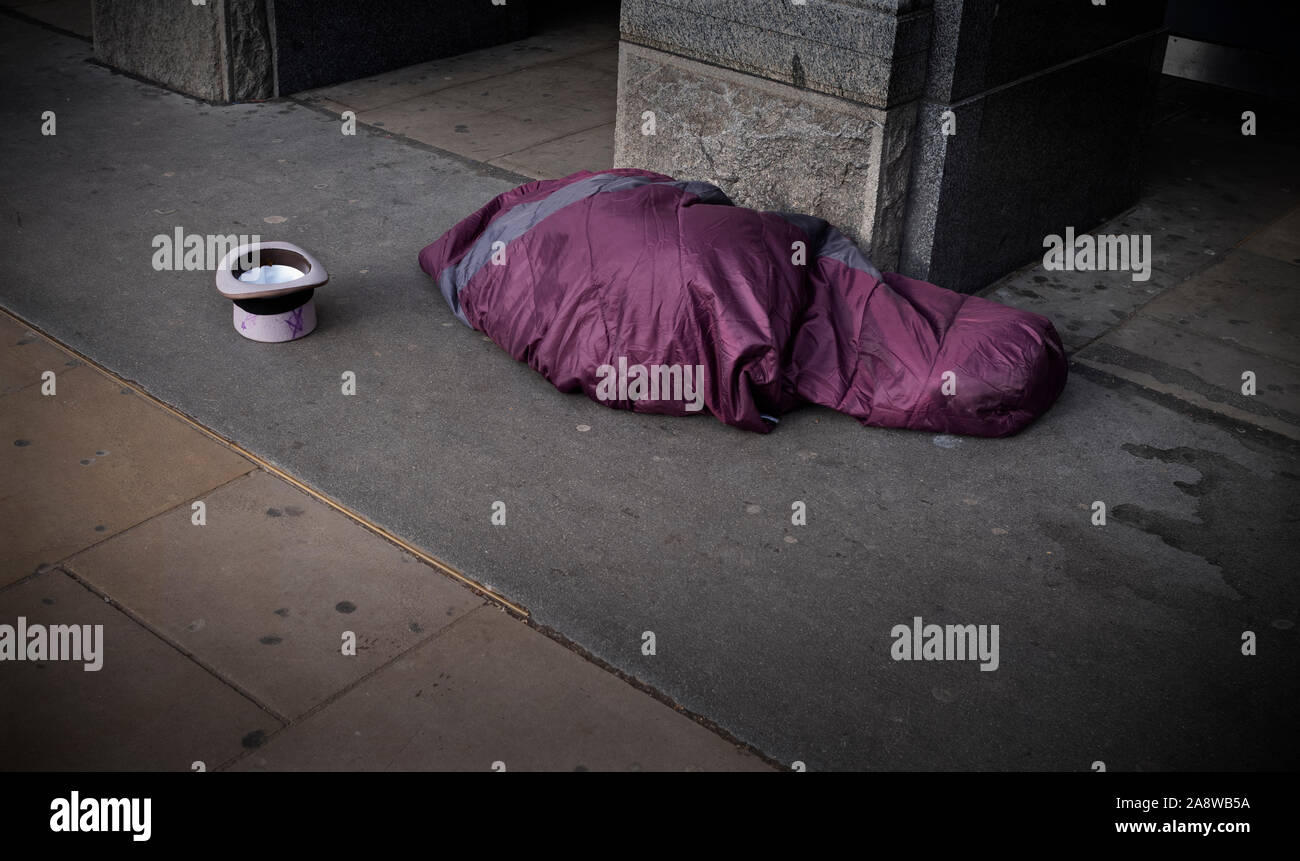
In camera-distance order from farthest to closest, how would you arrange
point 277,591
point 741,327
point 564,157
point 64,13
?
point 64,13 → point 564,157 → point 741,327 → point 277,591

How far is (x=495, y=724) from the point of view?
2.97 m

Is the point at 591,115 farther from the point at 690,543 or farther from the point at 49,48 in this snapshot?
the point at 690,543

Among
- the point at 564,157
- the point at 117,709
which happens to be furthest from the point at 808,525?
the point at 564,157

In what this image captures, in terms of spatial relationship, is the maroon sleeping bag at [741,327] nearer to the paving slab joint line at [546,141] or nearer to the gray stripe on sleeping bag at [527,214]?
the gray stripe on sleeping bag at [527,214]

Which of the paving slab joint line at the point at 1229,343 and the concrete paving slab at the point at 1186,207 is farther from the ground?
the concrete paving slab at the point at 1186,207

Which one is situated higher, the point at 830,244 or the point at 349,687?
the point at 830,244

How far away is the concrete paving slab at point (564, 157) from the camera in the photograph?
6.39 meters

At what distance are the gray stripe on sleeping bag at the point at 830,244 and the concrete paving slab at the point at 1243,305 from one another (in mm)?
1486

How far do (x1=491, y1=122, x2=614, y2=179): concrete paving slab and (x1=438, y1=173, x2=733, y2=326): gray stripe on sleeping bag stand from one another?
1539 mm

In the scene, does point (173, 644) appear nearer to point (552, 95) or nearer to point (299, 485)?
point (299, 485)

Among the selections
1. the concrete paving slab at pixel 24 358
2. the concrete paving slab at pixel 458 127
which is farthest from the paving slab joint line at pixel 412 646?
the concrete paving slab at pixel 458 127

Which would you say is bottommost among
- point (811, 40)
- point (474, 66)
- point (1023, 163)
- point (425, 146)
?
point (425, 146)

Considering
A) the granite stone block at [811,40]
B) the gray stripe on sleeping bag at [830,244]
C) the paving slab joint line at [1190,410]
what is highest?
the granite stone block at [811,40]

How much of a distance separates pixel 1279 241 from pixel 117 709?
5.61 metres
